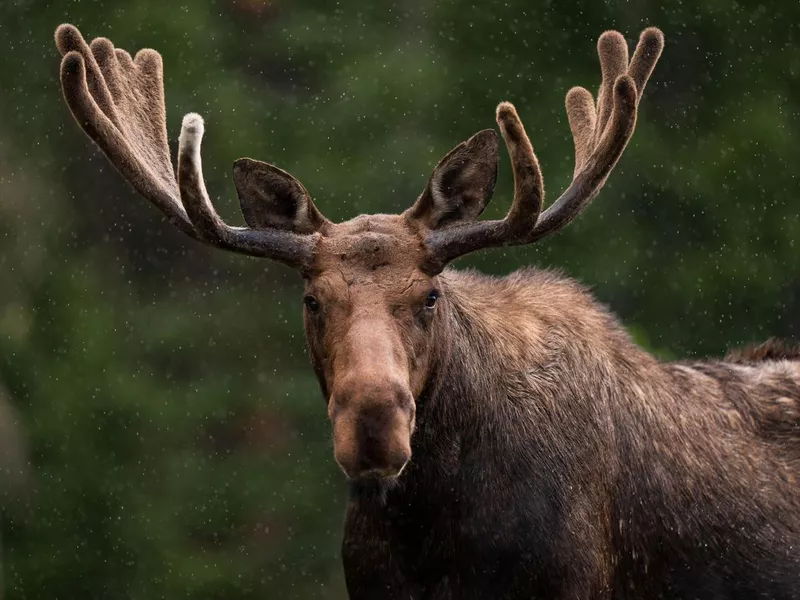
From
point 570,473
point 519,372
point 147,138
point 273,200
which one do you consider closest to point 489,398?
point 519,372

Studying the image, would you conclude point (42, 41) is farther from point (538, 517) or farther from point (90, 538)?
point (538, 517)

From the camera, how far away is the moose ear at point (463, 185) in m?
5.93

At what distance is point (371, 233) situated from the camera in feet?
19.0

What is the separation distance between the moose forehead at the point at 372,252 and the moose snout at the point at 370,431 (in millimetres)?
533

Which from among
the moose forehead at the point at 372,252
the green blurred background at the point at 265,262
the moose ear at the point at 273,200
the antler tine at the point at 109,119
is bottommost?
the green blurred background at the point at 265,262

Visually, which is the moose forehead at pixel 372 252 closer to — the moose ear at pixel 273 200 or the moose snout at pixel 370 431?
the moose ear at pixel 273 200

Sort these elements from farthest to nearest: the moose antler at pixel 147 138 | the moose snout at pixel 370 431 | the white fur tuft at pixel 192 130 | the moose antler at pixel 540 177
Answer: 1. the moose antler at pixel 147 138
2. the moose antler at pixel 540 177
3. the white fur tuft at pixel 192 130
4. the moose snout at pixel 370 431

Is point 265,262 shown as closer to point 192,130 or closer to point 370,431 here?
point 192,130

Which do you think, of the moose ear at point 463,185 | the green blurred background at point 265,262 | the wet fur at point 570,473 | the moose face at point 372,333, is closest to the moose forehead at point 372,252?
the moose face at point 372,333

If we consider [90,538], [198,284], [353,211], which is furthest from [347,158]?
[90,538]

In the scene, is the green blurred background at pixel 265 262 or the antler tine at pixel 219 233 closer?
the antler tine at pixel 219 233

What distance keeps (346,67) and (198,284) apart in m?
2.16

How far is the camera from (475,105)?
535 inches

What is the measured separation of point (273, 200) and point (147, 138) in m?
0.80
